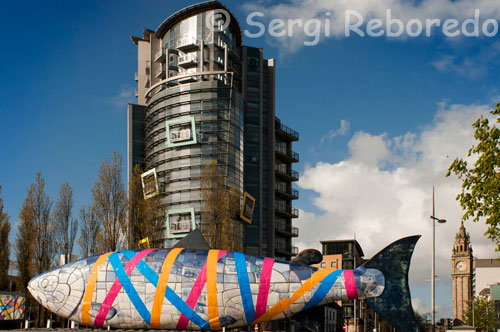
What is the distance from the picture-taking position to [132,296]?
1052 inches

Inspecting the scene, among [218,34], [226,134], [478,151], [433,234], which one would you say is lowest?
[433,234]

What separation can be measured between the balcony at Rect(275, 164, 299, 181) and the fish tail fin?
188 ft

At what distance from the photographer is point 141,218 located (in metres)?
51.9

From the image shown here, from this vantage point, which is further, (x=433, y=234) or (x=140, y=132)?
(x=140, y=132)

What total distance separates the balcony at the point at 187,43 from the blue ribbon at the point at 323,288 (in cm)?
4850

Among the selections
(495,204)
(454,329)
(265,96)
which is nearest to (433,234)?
(454,329)

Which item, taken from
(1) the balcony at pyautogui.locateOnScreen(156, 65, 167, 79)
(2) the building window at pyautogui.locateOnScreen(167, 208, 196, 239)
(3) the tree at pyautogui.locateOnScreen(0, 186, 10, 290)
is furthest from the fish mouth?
(1) the balcony at pyautogui.locateOnScreen(156, 65, 167, 79)

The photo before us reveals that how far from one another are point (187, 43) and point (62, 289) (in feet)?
154

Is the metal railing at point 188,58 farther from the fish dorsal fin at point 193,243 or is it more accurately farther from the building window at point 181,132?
the fish dorsal fin at point 193,243

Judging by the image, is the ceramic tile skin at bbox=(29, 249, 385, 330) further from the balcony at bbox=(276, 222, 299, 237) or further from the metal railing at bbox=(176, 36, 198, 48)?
the balcony at bbox=(276, 222, 299, 237)

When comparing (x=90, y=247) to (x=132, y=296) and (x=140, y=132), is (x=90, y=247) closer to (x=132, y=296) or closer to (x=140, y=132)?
(x=132, y=296)

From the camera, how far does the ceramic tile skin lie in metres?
25.4

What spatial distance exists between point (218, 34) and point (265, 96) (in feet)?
43.3

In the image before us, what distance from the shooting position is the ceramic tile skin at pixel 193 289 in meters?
25.4
